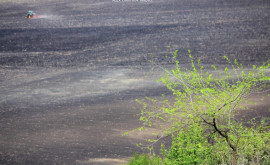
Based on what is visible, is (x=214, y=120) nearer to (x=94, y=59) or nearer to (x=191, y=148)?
(x=191, y=148)

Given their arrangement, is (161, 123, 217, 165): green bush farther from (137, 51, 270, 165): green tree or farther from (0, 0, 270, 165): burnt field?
(0, 0, 270, 165): burnt field

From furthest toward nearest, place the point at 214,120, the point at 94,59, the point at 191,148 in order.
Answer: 1. the point at 94,59
2. the point at 191,148
3. the point at 214,120

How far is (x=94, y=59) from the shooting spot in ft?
85.7

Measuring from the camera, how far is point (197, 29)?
29.0 meters

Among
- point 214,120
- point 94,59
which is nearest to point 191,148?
point 214,120

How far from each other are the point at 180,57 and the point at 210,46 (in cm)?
291

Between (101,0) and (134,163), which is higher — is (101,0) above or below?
above

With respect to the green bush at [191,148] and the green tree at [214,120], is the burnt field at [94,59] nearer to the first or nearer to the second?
the green bush at [191,148]

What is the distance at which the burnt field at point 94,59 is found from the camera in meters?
17.1

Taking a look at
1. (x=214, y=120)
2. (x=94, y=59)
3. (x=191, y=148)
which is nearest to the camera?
(x=214, y=120)

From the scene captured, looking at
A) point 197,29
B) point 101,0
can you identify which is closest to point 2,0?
point 101,0

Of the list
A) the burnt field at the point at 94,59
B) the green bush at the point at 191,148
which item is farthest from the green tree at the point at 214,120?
the burnt field at the point at 94,59

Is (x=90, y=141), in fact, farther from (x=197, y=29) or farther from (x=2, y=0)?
(x=2, y=0)

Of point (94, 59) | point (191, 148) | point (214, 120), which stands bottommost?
point (191, 148)
